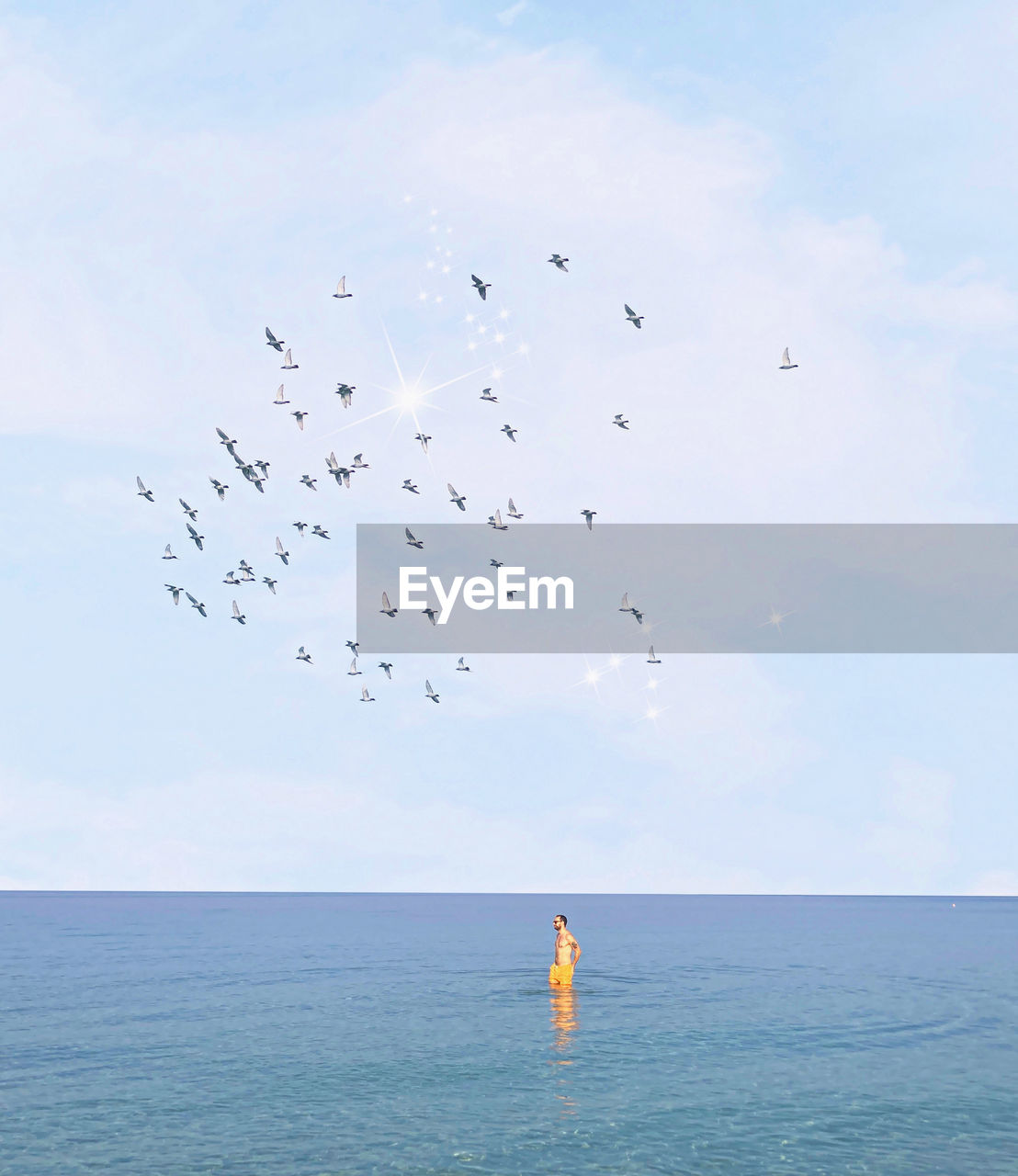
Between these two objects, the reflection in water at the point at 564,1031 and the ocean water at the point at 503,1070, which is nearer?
the ocean water at the point at 503,1070

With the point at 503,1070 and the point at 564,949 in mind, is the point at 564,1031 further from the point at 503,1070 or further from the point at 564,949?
the point at 564,949

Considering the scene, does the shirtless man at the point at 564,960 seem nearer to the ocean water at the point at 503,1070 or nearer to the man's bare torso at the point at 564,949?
the man's bare torso at the point at 564,949

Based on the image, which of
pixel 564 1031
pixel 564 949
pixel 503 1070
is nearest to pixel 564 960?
pixel 564 949

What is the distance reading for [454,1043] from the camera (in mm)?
50125

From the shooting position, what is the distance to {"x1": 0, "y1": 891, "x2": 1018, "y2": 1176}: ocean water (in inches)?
1248

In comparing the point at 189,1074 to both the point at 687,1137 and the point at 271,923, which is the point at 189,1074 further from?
the point at 271,923

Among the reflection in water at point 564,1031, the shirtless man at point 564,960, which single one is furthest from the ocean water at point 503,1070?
the shirtless man at point 564,960

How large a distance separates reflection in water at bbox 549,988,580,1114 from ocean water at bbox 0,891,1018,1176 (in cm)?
17

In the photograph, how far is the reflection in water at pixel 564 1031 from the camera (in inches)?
1513

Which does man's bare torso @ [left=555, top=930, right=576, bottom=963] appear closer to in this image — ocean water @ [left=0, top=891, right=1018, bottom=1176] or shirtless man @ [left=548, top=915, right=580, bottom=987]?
shirtless man @ [left=548, top=915, right=580, bottom=987]

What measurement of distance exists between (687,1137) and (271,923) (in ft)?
541

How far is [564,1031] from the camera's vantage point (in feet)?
176

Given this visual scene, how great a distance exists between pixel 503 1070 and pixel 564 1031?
1088 centimetres

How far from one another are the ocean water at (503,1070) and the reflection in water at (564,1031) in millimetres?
168
